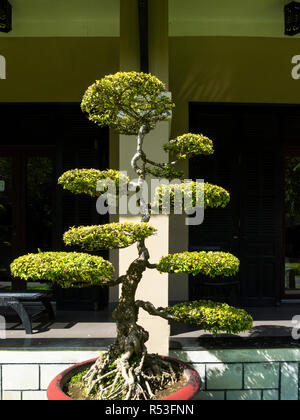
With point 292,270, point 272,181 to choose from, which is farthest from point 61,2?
point 292,270

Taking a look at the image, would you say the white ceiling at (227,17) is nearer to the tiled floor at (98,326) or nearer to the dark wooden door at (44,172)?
the dark wooden door at (44,172)

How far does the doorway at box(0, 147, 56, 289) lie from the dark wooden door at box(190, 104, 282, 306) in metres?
1.77

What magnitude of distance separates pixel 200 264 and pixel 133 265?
0.40m

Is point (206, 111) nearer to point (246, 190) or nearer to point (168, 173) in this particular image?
point (246, 190)

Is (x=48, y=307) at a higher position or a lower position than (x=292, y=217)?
lower

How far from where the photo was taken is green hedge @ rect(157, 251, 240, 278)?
6.28 feet

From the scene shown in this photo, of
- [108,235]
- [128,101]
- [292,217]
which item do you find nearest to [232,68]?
[292,217]

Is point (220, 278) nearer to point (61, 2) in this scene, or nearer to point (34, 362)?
point (34, 362)

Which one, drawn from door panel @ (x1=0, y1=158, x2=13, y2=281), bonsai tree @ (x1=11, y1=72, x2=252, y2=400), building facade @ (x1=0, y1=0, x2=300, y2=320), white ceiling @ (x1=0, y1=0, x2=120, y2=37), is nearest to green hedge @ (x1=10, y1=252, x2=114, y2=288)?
bonsai tree @ (x1=11, y1=72, x2=252, y2=400)

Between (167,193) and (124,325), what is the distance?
2.60 feet

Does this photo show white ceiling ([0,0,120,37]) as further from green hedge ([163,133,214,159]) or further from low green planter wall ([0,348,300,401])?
low green planter wall ([0,348,300,401])

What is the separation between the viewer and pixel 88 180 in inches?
79.5
